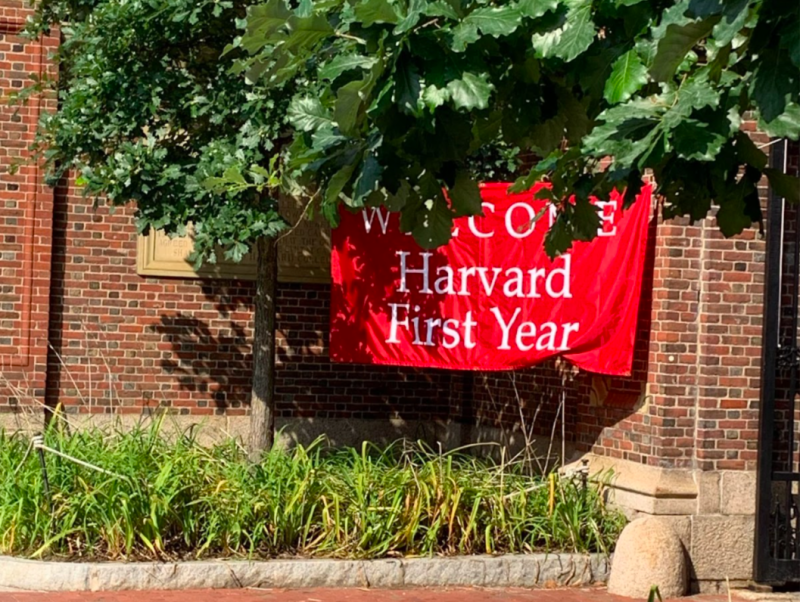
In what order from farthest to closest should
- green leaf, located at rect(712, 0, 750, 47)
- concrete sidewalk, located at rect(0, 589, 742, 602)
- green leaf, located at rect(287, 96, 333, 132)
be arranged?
concrete sidewalk, located at rect(0, 589, 742, 602) < green leaf, located at rect(287, 96, 333, 132) < green leaf, located at rect(712, 0, 750, 47)

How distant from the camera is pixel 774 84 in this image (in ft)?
13.1

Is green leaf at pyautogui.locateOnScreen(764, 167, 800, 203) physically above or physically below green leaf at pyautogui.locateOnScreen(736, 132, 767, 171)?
below

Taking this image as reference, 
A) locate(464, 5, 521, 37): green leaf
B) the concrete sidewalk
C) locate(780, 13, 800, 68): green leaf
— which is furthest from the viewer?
the concrete sidewalk

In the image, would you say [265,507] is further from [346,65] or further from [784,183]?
[346,65]

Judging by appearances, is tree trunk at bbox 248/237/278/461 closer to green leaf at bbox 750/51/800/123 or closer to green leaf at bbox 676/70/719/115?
green leaf at bbox 676/70/719/115

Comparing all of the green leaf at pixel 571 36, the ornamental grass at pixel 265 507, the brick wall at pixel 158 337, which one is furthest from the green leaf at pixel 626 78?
the brick wall at pixel 158 337

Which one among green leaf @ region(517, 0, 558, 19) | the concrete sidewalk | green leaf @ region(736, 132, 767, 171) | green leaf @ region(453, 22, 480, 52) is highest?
green leaf @ region(517, 0, 558, 19)

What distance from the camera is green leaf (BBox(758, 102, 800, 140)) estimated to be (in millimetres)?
4164

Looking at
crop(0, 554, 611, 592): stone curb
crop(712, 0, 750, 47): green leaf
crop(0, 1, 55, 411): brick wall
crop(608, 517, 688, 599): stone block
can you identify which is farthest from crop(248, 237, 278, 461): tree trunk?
crop(712, 0, 750, 47): green leaf

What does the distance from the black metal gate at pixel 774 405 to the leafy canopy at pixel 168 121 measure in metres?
3.67

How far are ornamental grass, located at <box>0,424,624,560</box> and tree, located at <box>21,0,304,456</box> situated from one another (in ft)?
5.31

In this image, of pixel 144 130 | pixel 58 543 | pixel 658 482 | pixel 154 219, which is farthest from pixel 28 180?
pixel 658 482

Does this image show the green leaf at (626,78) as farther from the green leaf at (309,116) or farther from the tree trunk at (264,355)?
the tree trunk at (264,355)

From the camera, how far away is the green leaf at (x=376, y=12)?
4.14 m
